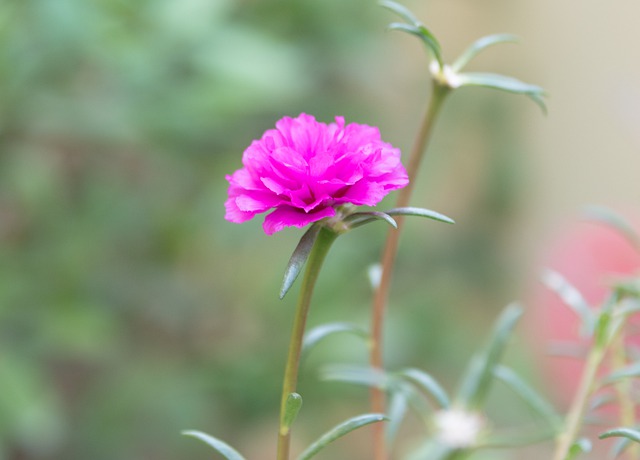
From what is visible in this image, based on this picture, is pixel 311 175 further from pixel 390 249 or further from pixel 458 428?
pixel 458 428

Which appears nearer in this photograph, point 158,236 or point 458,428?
point 458,428

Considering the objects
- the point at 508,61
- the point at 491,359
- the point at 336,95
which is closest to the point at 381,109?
the point at 336,95

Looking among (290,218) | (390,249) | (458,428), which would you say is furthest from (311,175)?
(458,428)

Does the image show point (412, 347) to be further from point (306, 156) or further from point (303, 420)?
point (306, 156)

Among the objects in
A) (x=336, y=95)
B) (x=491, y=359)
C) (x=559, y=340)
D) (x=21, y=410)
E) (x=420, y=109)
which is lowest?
(x=21, y=410)

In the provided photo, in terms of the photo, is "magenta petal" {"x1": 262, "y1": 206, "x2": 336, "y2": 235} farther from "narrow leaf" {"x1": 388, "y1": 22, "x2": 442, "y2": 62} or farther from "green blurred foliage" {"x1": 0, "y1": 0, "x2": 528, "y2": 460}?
"green blurred foliage" {"x1": 0, "y1": 0, "x2": 528, "y2": 460}

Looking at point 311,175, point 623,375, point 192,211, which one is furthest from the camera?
point 192,211

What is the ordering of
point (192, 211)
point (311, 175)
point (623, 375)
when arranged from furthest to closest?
1. point (192, 211)
2. point (623, 375)
3. point (311, 175)

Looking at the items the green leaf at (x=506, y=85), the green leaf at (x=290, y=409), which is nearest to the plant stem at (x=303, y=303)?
the green leaf at (x=290, y=409)
